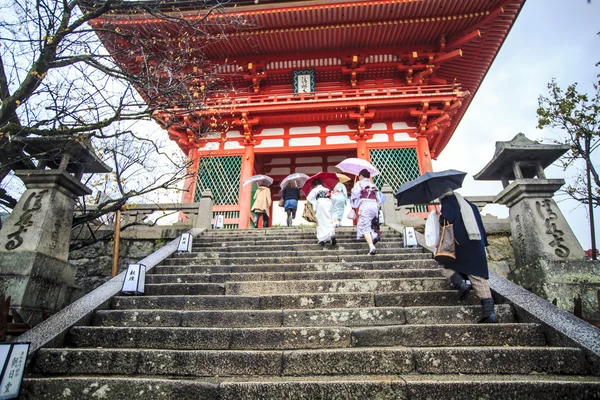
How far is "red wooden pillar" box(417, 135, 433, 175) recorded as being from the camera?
33.3 feet

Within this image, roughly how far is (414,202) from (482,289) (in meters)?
1.45

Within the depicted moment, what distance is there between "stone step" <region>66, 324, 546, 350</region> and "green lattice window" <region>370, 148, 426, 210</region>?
7582mm

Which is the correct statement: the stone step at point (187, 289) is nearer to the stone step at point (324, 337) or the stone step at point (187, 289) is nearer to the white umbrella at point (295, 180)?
the stone step at point (324, 337)

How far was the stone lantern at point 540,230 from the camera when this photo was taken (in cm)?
452

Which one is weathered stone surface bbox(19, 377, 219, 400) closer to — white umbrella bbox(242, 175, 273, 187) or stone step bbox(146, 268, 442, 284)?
stone step bbox(146, 268, 442, 284)

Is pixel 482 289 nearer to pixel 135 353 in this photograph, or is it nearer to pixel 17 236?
pixel 135 353

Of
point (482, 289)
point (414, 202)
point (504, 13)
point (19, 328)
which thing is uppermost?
point (504, 13)

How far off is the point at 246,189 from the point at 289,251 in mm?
4963

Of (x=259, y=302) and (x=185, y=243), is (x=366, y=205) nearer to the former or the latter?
(x=259, y=302)

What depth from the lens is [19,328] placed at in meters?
3.01

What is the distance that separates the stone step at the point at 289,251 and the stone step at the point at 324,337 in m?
Answer: 2.48

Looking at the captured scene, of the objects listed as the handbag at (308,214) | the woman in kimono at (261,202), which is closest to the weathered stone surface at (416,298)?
the handbag at (308,214)

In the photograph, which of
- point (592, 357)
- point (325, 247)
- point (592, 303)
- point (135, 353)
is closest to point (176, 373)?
point (135, 353)

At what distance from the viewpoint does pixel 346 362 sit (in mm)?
2570
